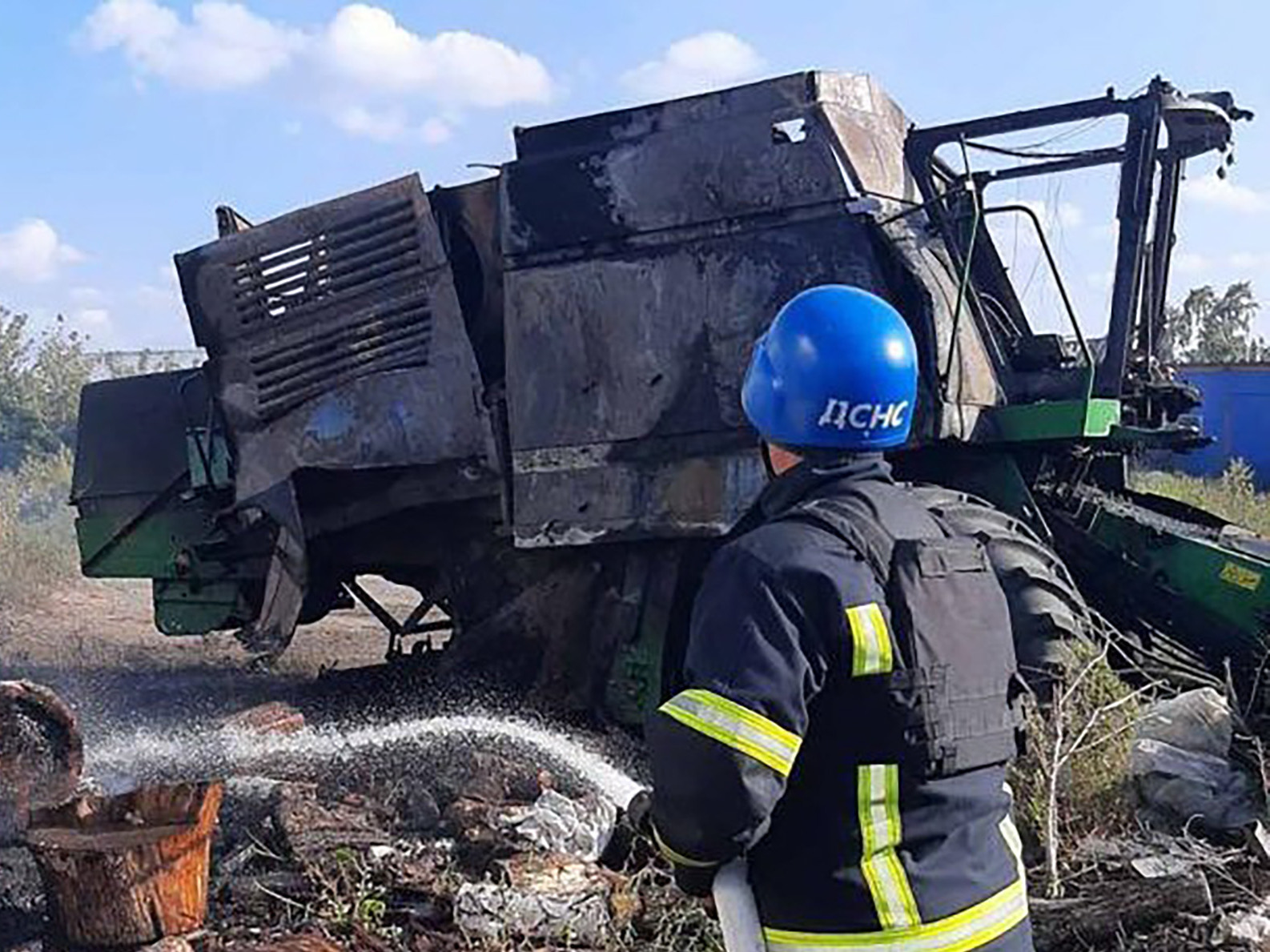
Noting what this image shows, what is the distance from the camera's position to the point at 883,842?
2.09 metres

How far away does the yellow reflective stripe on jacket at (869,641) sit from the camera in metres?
2.05

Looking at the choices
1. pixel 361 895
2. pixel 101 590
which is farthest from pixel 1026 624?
pixel 101 590

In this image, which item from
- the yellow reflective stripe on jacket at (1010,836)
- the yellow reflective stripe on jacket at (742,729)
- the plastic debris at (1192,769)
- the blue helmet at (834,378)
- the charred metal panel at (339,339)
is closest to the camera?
the yellow reflective stripe on jacket at (742,729)

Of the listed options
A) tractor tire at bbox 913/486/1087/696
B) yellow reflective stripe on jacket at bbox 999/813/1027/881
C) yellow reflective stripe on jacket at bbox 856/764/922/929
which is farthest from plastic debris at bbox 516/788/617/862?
yellow reflective stripe on jacket at bbox 856/764/922/929

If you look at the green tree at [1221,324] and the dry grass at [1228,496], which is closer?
the dry grass at [1228,496]

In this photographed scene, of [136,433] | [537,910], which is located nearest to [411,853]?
[537,910]

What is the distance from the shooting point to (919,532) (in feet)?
7.22

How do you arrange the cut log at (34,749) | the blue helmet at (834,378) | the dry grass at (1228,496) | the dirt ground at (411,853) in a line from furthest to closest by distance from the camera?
the dry grass at (1228,496) → the cut log at (34,749) → the dirt ground at (411,853) → the blue helmet at (834,378)

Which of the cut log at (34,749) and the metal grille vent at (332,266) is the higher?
the metal grille vent at (332,266)

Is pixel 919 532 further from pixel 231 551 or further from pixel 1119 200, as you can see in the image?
pixel 231 551

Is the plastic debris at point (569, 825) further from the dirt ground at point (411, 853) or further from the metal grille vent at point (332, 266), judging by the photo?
the metal grille vent at point (332, 266)

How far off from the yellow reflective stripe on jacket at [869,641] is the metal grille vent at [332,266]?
194 inches

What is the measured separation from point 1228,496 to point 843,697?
13624 mm

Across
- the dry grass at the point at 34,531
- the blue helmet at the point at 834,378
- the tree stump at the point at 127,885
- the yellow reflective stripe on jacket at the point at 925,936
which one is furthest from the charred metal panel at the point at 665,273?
the dry grass at the point at 34,531
